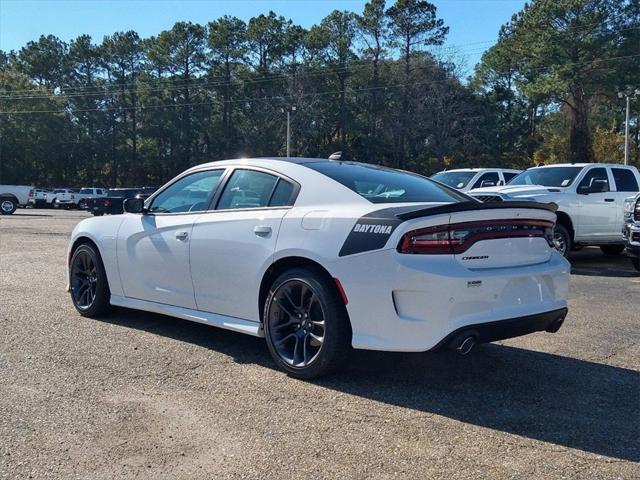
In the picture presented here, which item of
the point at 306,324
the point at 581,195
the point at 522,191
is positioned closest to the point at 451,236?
the point at 306,324

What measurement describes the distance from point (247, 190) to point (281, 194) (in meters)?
0.42

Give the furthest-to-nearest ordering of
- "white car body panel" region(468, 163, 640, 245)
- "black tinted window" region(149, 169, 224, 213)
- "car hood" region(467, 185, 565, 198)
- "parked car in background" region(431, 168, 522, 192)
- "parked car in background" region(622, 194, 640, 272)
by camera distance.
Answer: "parked car in background" region(431, 168, 522, 192), "white car body panel" region(468, 163, 640, 245), "car hood" region(467, 185, 565, 198), "parked car in background" region(622, 194, 640, 272), "black tinted window" region(149, 169, 224, 213)

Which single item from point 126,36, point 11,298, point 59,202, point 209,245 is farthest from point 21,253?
point 126,36

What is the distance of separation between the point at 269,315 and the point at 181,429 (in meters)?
1.24

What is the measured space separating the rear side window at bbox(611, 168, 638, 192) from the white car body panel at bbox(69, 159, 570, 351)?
9008 mm

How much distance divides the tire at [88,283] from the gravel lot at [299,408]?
30 cm

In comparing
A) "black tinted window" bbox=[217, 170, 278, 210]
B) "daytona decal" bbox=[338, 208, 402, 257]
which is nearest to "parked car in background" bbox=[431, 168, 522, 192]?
"black tinted window" bbox=[217, 170, 278, 210]

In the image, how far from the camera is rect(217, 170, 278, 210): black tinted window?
516 centimetres

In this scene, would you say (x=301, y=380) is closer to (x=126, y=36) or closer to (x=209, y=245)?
(x=209, y=245)

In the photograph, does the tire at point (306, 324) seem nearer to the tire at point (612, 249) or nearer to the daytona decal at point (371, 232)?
the daytona decal at point (371, 232)

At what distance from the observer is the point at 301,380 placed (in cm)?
460

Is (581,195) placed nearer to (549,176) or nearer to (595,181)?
(595,181)

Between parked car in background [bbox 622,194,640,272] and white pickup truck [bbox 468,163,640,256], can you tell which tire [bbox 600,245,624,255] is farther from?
parked car in background [bbox 622,194,640,272]

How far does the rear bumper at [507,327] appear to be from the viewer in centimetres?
407
